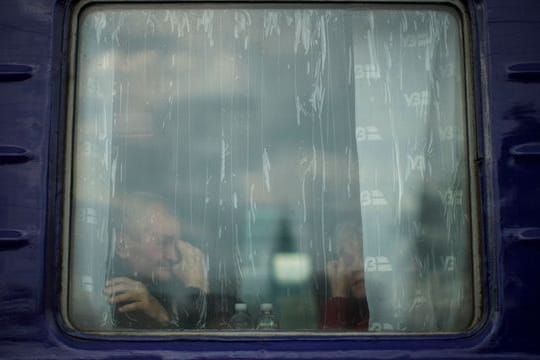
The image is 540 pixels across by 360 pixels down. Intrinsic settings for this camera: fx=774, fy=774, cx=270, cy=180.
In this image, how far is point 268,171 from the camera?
1.89 m

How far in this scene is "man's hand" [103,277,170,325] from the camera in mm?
1847

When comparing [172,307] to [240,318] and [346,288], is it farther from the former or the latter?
[346,288]

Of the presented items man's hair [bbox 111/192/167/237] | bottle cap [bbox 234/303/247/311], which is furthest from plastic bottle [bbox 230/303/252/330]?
man's hair [bbox 111/192/167/237]

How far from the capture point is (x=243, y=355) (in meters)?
1.74

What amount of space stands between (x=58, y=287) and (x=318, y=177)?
2.19ft

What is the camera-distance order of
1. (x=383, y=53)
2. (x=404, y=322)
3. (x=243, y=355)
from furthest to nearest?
1. (x=383, y=53)
2. (x=404, y=322)
3. (x=243, y=355)

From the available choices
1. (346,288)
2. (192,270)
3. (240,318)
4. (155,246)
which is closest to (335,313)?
(346,288)

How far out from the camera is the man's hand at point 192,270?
186cm

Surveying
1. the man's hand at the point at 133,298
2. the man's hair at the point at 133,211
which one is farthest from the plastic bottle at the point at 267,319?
the man's hair at the point at 133,211

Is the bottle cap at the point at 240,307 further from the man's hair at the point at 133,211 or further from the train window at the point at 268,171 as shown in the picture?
the man's hair at the point at 133,211

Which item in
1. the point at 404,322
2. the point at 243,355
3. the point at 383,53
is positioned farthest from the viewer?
the point at 383,53

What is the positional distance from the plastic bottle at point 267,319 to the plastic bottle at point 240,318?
0.03 meters

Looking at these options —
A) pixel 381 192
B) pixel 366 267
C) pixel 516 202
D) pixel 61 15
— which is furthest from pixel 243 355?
pixel 61 15

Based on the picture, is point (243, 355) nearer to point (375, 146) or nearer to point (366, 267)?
point (366, 267)
